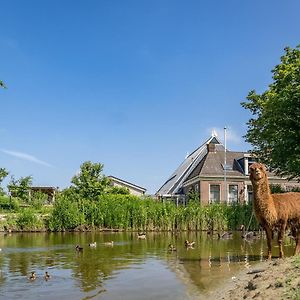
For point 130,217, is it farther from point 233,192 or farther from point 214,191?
point 233,192

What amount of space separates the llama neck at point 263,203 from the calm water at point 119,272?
1720mm

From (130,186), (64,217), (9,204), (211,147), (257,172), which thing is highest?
(211,147)

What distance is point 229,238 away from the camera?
28609 millimetres

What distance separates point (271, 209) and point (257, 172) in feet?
4.08

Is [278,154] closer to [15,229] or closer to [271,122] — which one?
[271,122]

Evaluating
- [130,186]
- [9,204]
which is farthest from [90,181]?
[130,186]

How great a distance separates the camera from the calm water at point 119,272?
36.1ft

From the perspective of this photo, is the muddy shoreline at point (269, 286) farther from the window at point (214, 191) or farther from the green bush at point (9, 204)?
the window at point (214, 191)

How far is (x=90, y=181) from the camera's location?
53094 millimetres

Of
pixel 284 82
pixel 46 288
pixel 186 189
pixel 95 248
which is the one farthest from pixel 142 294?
pixel 186 189

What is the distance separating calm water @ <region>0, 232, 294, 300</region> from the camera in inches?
433

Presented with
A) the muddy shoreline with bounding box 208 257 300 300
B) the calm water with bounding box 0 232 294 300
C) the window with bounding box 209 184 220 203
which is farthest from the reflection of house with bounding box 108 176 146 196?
the muddy shoreline with bounding box 208 257 300 300

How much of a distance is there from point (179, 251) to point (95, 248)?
467cm

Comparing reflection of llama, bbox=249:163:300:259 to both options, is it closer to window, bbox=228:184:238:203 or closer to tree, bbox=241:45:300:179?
tree, bbox=241:45:300:179
